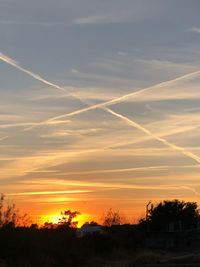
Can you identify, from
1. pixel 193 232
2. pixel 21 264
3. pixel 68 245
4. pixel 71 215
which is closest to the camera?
pixel 21 264

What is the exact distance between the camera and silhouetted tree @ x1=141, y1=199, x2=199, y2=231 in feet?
312

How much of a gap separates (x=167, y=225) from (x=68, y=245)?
49.9m

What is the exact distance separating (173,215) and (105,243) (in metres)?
39.6

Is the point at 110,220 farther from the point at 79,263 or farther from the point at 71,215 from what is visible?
the point at 79,263

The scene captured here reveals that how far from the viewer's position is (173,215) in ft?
322

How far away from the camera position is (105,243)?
6012cm

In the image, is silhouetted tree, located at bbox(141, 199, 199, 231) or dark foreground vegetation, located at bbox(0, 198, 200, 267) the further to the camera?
silhouetted tree, located at bbox(141, 199, 199, 231)

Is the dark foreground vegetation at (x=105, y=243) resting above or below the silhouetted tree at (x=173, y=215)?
below

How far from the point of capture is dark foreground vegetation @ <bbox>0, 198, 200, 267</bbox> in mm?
36375

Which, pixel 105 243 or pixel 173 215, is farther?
pixel 173 215

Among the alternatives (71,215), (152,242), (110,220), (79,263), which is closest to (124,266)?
(79,263)

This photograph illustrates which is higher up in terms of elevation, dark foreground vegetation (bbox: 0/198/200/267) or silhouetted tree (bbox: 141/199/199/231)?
silhouetted tree (bbox: 141/199/199/231)

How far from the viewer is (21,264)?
3356cm

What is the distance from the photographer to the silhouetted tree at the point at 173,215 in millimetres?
95025
